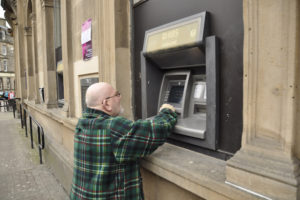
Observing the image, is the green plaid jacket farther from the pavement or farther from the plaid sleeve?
the pavement

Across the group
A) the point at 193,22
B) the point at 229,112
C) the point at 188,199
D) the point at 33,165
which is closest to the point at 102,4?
the point at 193,22

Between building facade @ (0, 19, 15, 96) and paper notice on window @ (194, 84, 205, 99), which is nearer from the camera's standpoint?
paper notice on window @ (194, 84, 205, 99)

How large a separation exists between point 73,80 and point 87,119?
2.60m

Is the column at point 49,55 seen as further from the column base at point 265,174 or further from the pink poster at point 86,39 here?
the column base at point 265,174

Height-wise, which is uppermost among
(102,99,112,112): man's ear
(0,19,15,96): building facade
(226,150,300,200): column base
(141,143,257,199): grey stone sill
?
(0,19,15,96): building facade

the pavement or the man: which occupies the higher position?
the man

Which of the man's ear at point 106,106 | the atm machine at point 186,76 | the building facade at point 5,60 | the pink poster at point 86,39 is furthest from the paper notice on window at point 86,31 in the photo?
the building facade at point 5,60

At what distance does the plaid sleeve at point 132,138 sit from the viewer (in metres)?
1.52

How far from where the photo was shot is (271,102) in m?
1.13

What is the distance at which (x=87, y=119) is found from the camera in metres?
1.66

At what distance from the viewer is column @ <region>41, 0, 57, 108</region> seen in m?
5.48

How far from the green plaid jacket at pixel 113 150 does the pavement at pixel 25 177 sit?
237cm

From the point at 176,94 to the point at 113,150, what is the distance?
2.52 feet

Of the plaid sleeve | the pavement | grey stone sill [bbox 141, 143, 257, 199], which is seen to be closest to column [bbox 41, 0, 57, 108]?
the pavement
